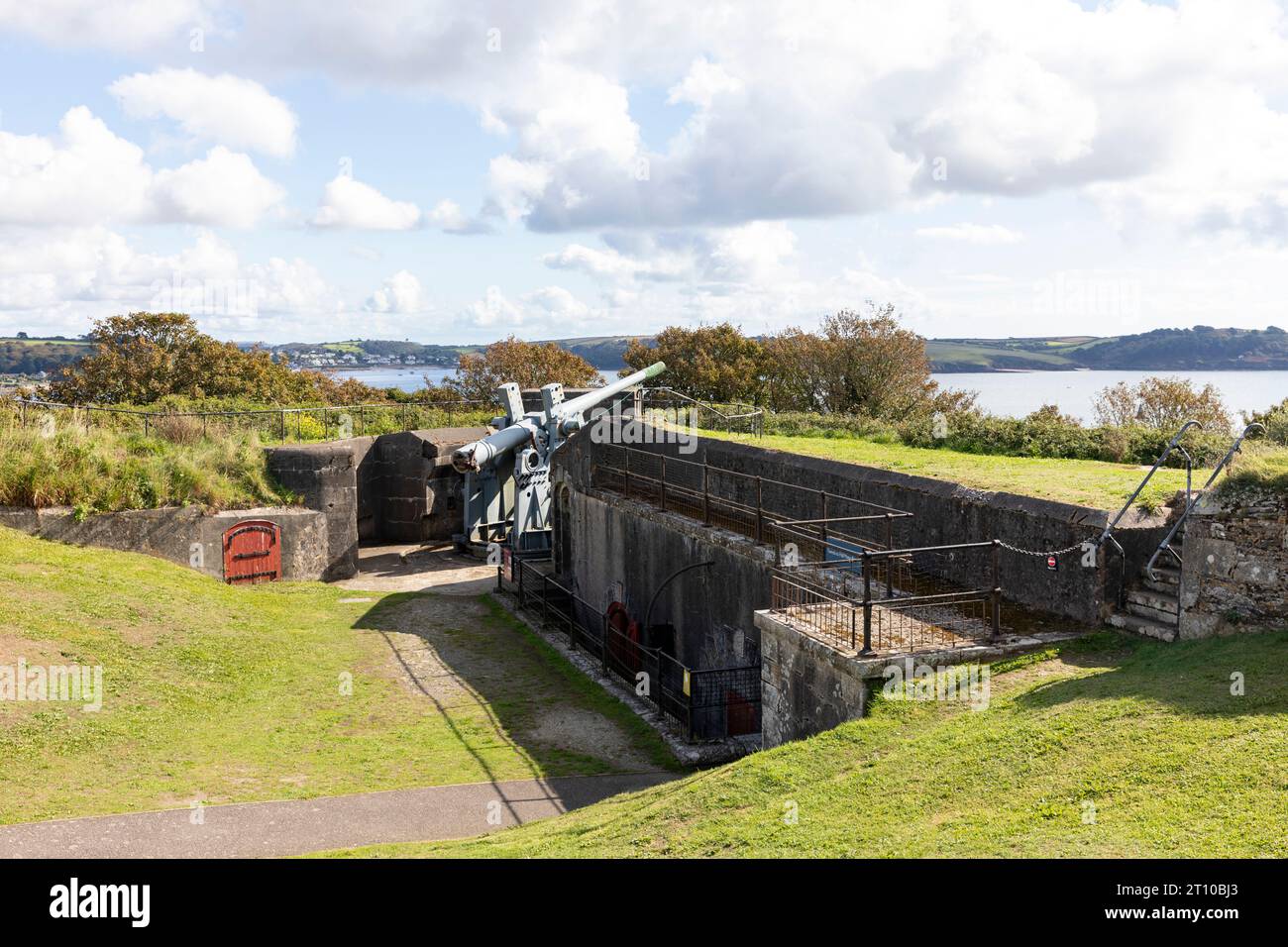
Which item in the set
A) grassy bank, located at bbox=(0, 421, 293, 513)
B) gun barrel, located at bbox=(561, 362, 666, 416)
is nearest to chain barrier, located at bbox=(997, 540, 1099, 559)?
gun barrel, located at bbox=(561, 362, 666, 416)

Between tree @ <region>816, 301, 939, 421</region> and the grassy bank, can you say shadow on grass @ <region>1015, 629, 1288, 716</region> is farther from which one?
tree @ <region>816, 301, 939, 421</region>

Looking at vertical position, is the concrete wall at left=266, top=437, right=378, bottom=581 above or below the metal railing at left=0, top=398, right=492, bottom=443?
below

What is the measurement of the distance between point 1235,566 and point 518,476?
15.4 meters

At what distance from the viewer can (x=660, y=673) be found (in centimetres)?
1284

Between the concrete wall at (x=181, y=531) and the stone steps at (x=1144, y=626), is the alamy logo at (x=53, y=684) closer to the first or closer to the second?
the concrete wall at (x=181, y=531)

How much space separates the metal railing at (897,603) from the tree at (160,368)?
29284mm

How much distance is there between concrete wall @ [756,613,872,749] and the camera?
812 cm

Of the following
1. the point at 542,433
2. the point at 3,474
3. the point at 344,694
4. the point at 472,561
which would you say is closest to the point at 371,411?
the point at 472,561

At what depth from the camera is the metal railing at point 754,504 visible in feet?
38.9

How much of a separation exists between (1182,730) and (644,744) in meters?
7.07

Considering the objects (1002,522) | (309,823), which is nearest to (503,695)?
(309,823)

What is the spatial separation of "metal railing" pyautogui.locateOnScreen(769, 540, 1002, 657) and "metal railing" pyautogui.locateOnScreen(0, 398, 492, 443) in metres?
16.6

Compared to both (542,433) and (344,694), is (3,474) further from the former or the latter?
(542,433)
